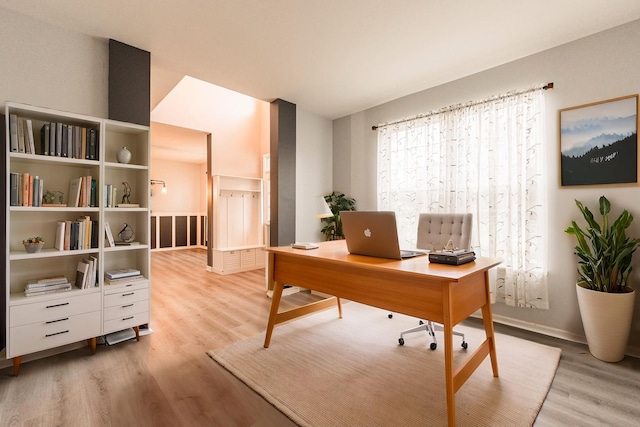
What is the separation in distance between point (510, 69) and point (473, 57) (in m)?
0.41

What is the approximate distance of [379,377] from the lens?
1.97m

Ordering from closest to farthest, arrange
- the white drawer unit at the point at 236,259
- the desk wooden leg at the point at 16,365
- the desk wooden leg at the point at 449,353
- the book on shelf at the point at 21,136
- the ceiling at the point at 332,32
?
1. the desk wooden leg at the point at 449,353
2. the desk wooden leg at the point at 16,365
3. the book on shelf at the point at 21,136
4. the ceiling at the point at 332,32
5. the white drawer unit at the point at 236,259

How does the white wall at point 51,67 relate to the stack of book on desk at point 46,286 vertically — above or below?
above

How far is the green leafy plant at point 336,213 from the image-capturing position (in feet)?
14.3

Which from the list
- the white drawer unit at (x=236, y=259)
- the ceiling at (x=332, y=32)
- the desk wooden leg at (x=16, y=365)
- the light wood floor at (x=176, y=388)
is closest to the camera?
the light wood floor at (x=176, y=388)

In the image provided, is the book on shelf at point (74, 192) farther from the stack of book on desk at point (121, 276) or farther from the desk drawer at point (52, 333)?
the desk drawer at point (52, 333)

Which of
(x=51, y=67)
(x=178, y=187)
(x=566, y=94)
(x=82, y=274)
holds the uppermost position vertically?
(x=51, y=67)

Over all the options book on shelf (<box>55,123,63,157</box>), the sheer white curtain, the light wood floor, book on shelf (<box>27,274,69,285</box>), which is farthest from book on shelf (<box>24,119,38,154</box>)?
the sheer white curtain

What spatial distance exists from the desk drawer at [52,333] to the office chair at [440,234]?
2501mm

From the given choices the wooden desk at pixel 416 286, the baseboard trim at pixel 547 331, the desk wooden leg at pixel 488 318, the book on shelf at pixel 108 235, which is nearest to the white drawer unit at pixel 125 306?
the book on shelf at pixel 108 235

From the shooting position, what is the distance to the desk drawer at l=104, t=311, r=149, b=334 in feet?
7.76

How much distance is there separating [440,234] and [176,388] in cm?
237

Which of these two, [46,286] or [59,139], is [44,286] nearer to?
[46,286]

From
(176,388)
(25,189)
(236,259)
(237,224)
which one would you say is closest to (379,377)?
(176,388)
